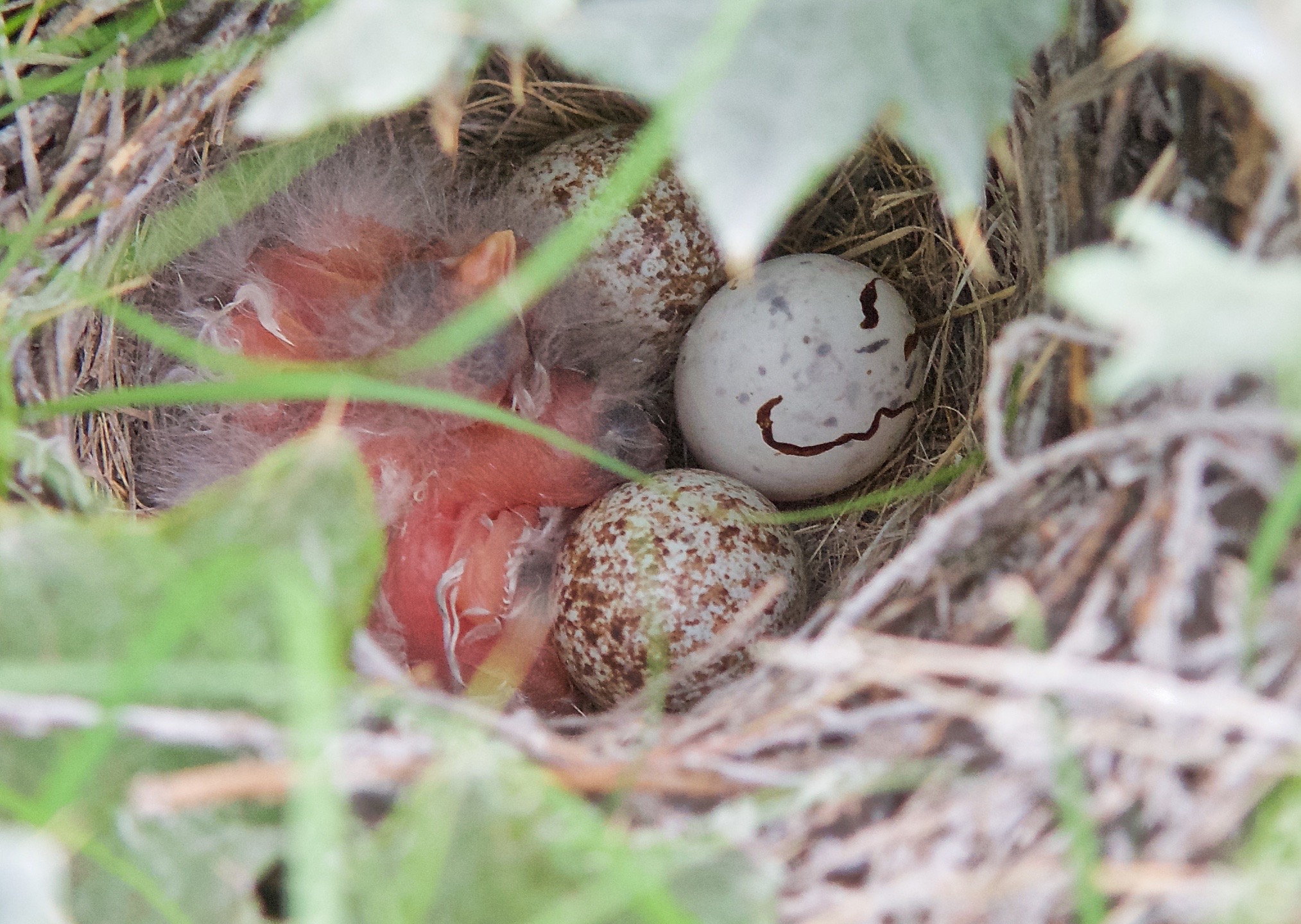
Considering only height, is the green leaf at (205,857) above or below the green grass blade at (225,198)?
below

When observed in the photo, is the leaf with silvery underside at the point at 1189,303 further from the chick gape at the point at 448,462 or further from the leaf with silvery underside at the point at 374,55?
the chick gape at the point at 448,462

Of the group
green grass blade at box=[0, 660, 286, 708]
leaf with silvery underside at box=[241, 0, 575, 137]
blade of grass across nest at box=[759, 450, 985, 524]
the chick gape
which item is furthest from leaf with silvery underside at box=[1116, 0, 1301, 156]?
the chick gape

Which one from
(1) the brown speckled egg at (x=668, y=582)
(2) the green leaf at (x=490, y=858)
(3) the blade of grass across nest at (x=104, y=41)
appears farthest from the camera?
(1) the brown speckled egg at (x=668, y=582)

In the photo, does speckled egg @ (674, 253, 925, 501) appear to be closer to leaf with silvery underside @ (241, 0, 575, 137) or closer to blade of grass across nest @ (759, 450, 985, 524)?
blade of grass across nest @ (759, 450, 985, 524)

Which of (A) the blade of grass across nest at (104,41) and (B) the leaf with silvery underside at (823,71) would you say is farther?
(A) the blade of grass across nest at (104,41)

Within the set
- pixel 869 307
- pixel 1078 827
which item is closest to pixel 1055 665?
pixel 1078 827

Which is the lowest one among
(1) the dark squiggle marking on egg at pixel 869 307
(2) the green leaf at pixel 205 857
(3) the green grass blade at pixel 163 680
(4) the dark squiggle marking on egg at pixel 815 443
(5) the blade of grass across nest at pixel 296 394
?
(2) the green leaf at pixel 205 857

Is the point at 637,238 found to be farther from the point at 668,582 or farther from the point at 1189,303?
the point at 1189,303

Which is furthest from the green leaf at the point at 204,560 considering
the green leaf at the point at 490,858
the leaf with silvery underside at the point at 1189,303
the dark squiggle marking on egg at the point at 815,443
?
the dark squiggle marking on egg at the point at 815,443
